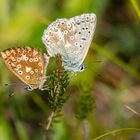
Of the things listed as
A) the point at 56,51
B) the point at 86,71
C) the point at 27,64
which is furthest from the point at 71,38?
the point at 86,71

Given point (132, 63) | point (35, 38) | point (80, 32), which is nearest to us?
point (80, 32)

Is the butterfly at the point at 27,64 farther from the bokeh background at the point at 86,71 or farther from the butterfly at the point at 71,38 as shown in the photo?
the bokeh background at the point at 86,71

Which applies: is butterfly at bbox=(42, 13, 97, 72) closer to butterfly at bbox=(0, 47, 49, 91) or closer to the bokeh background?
butterfly at bbox=(0, 47, 49, 91)

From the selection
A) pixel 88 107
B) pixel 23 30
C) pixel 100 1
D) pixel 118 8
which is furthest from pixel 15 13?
pixel 88 107

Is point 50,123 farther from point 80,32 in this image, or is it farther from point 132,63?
point 132,63

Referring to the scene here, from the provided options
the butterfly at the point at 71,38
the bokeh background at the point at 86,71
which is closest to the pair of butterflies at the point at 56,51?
the butterfly at the point at 71,38

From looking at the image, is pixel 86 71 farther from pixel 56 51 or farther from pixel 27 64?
pixel 27 64
